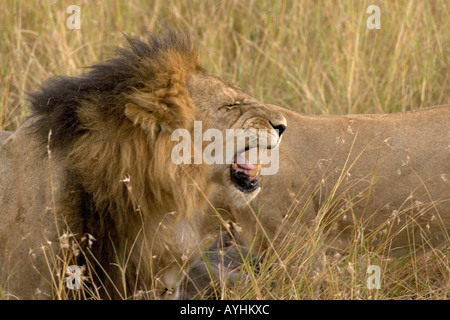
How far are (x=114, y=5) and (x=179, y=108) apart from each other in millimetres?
3752

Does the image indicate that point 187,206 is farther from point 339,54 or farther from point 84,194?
point 339,54

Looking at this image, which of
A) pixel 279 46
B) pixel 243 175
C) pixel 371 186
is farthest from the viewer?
pixel 279 46

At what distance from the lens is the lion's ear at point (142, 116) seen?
9.76 ft

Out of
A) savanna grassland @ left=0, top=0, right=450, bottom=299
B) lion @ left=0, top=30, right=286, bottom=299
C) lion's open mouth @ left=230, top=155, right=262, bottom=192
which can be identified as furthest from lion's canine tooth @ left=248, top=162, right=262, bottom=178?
savanna grassland @ left=0, top=0, right=450, bottom=299

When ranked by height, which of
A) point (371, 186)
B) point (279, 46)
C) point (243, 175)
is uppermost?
point (279, 46)

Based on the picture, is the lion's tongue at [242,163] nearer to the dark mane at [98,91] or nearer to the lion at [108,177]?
the lion at [108,177]

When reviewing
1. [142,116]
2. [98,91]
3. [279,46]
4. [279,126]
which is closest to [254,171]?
[279,126]

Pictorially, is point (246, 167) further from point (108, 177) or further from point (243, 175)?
point (108, 177)

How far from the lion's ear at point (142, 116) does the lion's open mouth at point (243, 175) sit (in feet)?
1.40

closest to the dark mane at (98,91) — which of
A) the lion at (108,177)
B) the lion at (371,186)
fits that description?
the lion at (108,177)

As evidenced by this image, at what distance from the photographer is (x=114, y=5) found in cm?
655

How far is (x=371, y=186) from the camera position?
3951 mm

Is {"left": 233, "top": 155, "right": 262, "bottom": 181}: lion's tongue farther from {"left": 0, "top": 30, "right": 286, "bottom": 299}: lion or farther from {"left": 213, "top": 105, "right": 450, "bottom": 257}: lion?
{"left": 213, "top": 105, "right": 450, "bottom": 257}: lion

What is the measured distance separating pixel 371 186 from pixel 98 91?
1.60 meters
